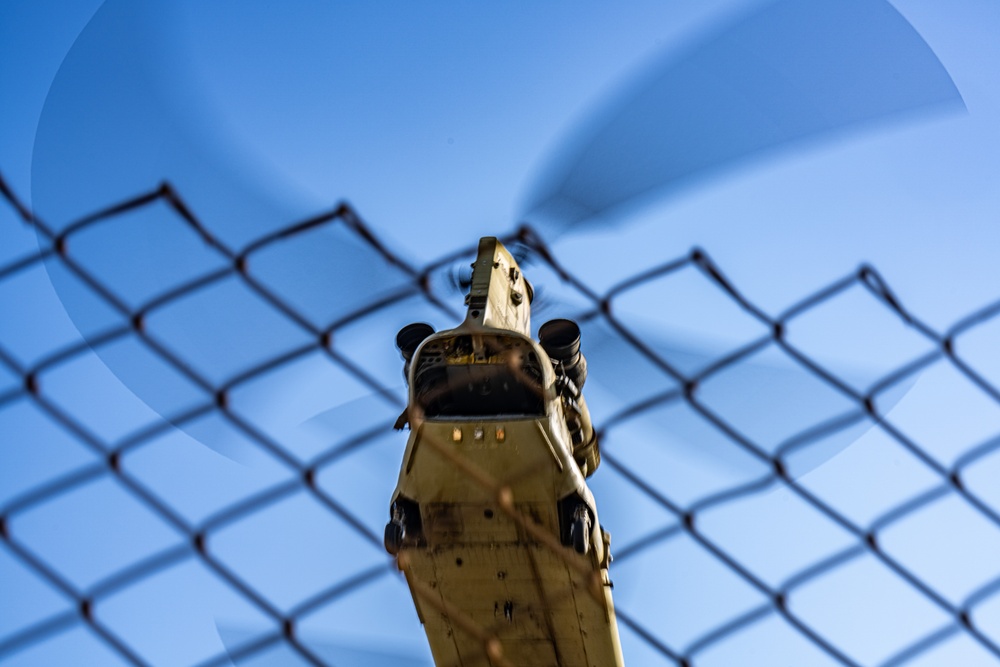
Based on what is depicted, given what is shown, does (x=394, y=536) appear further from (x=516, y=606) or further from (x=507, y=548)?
(x=516, y=606)

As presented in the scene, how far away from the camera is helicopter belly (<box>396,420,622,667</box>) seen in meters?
7.29

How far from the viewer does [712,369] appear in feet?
7.84

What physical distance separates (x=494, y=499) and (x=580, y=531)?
63 cm

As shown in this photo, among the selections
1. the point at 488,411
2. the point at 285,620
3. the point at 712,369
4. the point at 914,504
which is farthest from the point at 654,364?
the point at 488,411

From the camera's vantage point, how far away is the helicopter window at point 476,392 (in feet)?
24.5

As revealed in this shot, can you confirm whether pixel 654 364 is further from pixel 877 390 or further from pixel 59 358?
pixel 59 358

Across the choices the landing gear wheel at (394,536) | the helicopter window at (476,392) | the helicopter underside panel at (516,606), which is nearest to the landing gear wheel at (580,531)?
the helicopter underside panel at (516,606)

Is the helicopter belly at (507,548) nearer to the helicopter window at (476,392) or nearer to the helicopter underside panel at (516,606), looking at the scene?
the helicopter underside panel at (516,606)

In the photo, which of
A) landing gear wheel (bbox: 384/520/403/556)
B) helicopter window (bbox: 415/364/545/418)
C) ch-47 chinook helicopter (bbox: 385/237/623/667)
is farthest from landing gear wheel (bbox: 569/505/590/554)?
landing gear wheel (bbox: 384/520/403/556)

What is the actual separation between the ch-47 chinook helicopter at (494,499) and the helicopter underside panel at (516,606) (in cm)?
1

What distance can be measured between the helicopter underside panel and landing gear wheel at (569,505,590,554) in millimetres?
115

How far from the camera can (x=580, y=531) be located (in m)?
7.30

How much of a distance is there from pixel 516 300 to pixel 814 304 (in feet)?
23.9

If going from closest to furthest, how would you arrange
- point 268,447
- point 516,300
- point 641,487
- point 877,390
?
point 268,447 < point 877,390 < point 641,487 < point 516,300
